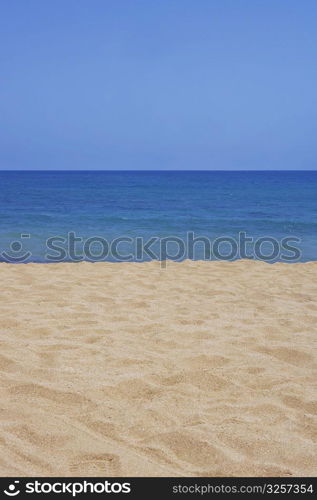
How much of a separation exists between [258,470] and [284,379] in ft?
3.74

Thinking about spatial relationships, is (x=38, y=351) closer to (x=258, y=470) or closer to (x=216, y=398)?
(x=216, y=398)

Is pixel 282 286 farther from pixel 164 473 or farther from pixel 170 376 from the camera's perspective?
pixel 164 473

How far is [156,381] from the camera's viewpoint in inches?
129

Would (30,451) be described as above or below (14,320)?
below

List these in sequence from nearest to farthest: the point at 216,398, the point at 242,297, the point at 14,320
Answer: the point at 216,398
the point at 14,320
the point at 242,297

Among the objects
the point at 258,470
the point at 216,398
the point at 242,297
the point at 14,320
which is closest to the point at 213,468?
the point at 258,470

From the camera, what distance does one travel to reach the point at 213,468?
2.33 metres

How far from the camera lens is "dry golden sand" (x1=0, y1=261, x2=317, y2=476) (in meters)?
2.40

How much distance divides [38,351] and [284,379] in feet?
5.48

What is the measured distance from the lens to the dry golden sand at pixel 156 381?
7.86 feet

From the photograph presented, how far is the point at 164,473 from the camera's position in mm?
2252

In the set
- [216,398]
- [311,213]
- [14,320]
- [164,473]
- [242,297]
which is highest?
[311,213]

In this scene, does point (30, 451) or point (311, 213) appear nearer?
point (30, 451)

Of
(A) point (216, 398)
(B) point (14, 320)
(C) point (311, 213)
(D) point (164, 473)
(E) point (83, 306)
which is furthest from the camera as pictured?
(C) point (311, 213)
